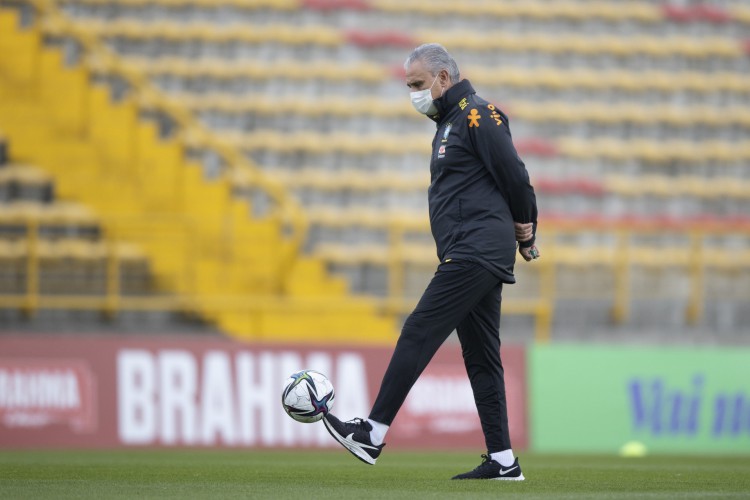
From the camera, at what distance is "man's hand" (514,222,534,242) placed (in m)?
6.43

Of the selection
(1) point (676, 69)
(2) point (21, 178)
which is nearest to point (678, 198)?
(1) point (676, 69)

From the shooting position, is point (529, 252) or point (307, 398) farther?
point (529, 252)

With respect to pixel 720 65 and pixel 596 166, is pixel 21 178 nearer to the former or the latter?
pixel 596 166

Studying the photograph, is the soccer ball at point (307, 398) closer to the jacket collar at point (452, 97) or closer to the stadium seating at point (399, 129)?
the jacket collar at point (452, 97)

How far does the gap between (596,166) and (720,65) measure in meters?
2.70

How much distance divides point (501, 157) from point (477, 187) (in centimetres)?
20

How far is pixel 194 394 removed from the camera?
38.6 feet

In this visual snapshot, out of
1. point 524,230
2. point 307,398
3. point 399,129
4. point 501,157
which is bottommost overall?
point 307,398

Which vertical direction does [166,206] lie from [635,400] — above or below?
above

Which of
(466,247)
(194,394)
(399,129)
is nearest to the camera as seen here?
(466,247)

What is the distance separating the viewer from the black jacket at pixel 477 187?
6262 mm

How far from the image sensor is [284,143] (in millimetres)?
15773

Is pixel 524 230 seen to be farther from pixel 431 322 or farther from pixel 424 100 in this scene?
pixel 424 100

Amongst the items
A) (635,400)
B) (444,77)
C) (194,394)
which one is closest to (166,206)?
(194,394)
